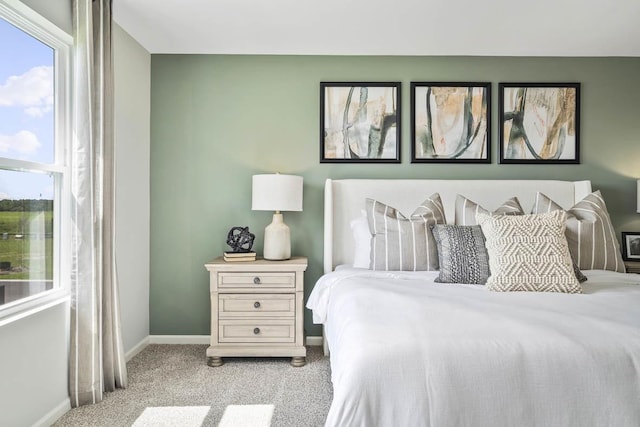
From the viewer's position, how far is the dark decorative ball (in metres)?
3.13

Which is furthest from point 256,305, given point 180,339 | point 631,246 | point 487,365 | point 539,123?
point 631,246

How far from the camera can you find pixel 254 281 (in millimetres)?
2941

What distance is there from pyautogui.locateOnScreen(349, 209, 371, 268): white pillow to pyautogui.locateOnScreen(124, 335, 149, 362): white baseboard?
1.82 m

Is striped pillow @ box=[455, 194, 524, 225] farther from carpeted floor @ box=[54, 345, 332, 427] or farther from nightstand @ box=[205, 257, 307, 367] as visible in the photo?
carpeted floor @ box=[54, 345, 332, 427]

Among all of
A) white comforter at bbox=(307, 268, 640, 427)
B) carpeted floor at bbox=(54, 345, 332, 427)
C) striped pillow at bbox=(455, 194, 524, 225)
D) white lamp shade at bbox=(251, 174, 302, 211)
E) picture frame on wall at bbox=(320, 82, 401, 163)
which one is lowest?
carpeted floor at bbox=(54, 345, 332, 427)

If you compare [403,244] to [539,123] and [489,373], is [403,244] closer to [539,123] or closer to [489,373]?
[489,373]

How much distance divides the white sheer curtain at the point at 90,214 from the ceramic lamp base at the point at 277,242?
1102mm

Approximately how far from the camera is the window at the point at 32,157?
6.39 feet

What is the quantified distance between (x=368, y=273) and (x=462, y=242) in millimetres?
617

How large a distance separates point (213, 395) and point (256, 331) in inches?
22.9

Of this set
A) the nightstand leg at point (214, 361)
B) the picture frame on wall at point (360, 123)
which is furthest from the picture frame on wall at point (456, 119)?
the nightstand leg at point (214, 361)

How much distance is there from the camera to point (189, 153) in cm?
343

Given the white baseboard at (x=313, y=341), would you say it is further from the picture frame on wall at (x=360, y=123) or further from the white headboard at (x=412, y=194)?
the picture frame on wall at (x=360, y=123)

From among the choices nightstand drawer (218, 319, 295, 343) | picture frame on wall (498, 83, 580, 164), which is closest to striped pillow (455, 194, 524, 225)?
picture frame on wall (498, 83, 580, 164)
